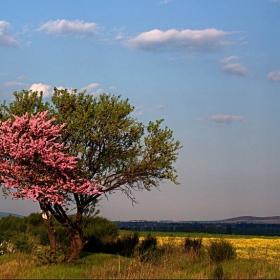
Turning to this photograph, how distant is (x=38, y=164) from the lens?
27406 mm

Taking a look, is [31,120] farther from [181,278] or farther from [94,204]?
[181,278]

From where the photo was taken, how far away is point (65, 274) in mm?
23438

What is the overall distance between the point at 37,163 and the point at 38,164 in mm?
167

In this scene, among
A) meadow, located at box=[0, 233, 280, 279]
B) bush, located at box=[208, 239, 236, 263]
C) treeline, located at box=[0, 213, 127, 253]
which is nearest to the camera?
meadow, located at box=[0, 233, 280, 279]

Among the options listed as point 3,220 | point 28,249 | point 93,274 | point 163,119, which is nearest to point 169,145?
point 163,119

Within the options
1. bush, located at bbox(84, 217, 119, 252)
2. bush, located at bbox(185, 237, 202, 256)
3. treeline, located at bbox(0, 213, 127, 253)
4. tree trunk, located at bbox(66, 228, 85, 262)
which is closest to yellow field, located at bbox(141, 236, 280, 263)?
bush, located at bbox(185, 237, 202, 256)

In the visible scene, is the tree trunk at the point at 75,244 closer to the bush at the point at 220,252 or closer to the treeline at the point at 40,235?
the treeline at the point at 40,235

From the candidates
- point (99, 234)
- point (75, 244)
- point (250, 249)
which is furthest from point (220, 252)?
point (99, 234)

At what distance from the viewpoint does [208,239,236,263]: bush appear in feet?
101

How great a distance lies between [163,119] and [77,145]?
524 cm

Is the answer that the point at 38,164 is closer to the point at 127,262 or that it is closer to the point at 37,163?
the point at 37,163

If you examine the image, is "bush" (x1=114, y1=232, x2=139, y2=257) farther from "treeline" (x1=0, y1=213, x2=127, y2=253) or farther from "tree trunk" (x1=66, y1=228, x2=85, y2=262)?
"tree trunk" (x1=66, y1=228, x2=85, y2=262)

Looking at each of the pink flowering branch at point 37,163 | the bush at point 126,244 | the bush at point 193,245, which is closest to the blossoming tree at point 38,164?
the pink flowering branch at point 37,163

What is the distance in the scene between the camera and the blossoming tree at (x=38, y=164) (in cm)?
2686
